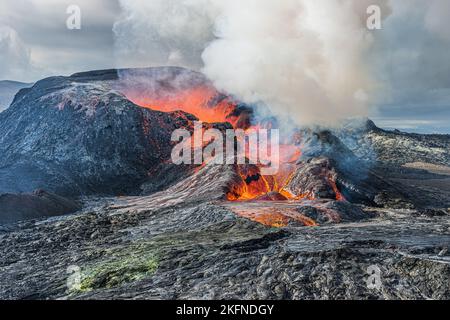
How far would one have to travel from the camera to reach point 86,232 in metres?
41.1

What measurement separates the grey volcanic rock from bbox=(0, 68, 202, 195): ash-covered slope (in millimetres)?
12099

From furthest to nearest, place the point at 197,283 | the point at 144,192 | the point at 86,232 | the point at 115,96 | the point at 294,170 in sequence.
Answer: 1. the point at 115,96
2. the point at 144,192
3. the point at 294,170
4. the point at 86,232
5. the point at 197,283

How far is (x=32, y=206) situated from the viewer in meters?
53.1

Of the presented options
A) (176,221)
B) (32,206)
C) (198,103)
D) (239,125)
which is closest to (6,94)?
(198,103)

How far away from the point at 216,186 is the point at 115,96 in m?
47.2

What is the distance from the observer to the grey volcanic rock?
50.6 metres

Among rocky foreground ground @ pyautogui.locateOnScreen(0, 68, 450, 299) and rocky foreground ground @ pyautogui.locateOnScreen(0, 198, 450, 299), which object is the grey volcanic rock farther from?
rocky foreground ground @ pyautogui.locateOnScreen(0, 198, 450, 299)

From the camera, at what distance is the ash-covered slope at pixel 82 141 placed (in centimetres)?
7419

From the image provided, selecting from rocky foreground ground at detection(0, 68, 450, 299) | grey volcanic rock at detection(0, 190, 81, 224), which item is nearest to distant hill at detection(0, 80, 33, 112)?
rocky foreground ground at detection(0, 68, 450, 299)

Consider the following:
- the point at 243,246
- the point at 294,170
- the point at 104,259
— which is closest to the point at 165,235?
the point at 104,259

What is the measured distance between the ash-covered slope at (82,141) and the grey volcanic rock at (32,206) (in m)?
12.1

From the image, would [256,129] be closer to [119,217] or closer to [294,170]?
[294,170]

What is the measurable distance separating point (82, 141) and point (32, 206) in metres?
33.1

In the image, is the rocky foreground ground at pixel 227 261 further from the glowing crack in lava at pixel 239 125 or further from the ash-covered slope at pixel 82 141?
the ash-covered slope at pixel 82 141
